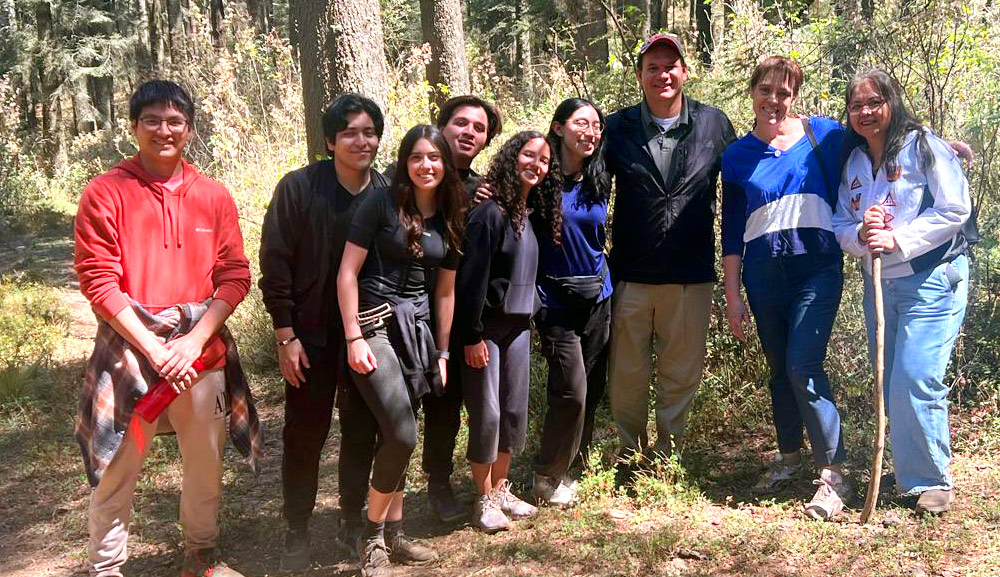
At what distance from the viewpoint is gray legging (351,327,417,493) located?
3.66 m

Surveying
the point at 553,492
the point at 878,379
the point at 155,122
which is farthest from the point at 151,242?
the point at 878,379

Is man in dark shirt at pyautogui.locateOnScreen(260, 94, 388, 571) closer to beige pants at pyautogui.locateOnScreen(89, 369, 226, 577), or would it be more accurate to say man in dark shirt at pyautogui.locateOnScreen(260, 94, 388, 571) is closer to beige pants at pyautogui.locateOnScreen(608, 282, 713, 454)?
beige pants at pyautogui.locateOnScreen(89, 369, 226, 577)

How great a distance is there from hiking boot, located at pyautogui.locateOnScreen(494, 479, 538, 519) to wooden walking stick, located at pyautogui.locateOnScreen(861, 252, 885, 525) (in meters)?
1.64

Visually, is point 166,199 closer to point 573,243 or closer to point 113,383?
point 113,383

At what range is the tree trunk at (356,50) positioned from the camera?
19.9 ft

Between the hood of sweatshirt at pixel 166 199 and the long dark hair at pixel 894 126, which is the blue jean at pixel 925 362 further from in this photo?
the hood of sweatshirt at pixel 166 199

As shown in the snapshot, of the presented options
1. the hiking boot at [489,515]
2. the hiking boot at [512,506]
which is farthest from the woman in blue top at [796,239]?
the hiking boot at [489,515]

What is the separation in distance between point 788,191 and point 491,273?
1525mm

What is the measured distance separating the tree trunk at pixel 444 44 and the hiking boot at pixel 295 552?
634cm

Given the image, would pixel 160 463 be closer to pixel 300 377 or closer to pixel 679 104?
pixel 300 377

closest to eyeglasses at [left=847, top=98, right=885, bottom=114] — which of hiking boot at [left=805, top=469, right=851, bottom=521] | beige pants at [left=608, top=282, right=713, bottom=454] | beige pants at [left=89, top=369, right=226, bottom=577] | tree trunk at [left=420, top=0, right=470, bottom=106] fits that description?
beige pants at [left=608, top=282, right=713, bottom=454]

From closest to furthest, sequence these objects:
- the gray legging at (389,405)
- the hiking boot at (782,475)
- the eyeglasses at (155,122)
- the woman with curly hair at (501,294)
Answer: the eyeglasses at (155,122)
the gray legging at (389,405)
the woman with curly hair at (501,294)
the hiking boot at (782,475)

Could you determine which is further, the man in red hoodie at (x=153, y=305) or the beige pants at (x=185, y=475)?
the beige pants at (x=185, y=475)

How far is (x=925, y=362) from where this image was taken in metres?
4.05
